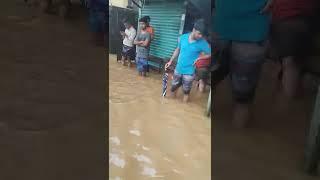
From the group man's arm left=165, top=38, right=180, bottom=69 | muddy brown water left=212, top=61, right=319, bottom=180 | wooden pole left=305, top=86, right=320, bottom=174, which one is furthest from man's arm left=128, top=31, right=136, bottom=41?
wooden pole left=305, top=86, right=320, bottom=174

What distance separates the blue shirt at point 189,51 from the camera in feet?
3.19

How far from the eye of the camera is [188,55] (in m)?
0.98

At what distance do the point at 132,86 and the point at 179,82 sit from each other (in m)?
0.12

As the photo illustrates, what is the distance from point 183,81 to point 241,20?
0.64 feet

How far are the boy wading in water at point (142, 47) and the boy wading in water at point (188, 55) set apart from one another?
0.18 feet

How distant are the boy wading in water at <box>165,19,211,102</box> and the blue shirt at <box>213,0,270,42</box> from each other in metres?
0.04

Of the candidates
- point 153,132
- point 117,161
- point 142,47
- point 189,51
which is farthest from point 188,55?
point 117,161

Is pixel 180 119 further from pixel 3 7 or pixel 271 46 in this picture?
pixel 3 7

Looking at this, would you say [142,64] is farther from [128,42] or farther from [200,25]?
[200,25]

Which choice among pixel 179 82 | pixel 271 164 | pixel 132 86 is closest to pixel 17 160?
pixel 132 86

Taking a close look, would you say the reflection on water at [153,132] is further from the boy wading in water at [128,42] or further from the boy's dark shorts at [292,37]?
the boy's dark shorts at [292,37]

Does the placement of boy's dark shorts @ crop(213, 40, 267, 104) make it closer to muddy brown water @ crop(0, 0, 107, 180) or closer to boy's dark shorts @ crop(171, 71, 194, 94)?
boy's dark shorts @ crop(171, 71, 194, 94)

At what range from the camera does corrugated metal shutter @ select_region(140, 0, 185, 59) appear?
0.97 m

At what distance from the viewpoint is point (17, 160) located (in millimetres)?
1078
